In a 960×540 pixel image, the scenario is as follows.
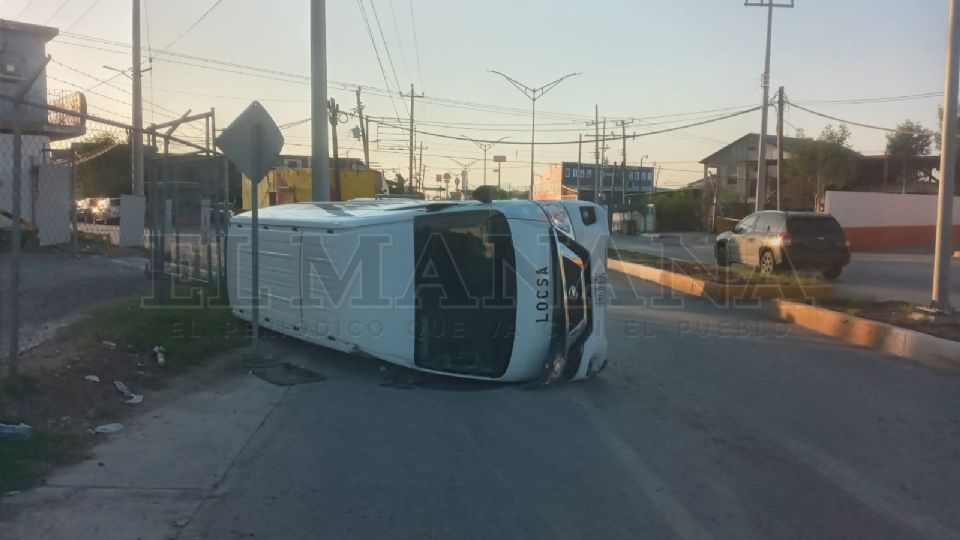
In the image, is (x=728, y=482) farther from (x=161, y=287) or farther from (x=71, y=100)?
(x=71, y=100)

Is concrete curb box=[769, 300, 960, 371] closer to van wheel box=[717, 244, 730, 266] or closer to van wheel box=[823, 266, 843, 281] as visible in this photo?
van wheel box=[823, 266, 843, 281]

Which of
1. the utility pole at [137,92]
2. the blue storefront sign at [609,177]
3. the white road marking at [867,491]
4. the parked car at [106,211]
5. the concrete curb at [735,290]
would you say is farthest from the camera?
the blue storefront sign at [609,177]

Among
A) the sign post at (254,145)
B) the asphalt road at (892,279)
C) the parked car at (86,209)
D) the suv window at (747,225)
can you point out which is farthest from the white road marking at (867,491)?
the parked car at (86,209)

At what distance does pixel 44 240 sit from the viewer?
21.2m

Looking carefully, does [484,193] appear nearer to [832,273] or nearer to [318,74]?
[318,74]

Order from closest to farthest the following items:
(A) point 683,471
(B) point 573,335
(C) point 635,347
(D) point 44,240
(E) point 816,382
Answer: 1. (A) point 683,471
2. (B) point 573,335
3. (E) point 816,382
4. (C) point 635,347
5. (D) point 44,240

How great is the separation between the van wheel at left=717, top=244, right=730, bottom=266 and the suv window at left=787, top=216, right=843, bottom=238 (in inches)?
112

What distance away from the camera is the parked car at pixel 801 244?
1923 centimetres

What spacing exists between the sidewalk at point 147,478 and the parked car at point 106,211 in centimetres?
3308

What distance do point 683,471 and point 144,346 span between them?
19.7 ft

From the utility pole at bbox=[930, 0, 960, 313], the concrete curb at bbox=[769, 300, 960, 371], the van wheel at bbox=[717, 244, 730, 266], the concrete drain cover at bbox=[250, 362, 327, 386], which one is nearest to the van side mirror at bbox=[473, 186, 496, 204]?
the concrete drain cover at bbox=[250, 362, 327, 386]

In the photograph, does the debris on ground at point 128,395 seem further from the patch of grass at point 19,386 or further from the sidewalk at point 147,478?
the patch of grass at point 19,386

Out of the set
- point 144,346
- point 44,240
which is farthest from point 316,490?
point 44,240

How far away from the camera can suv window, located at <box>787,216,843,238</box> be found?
19391 millimetres
